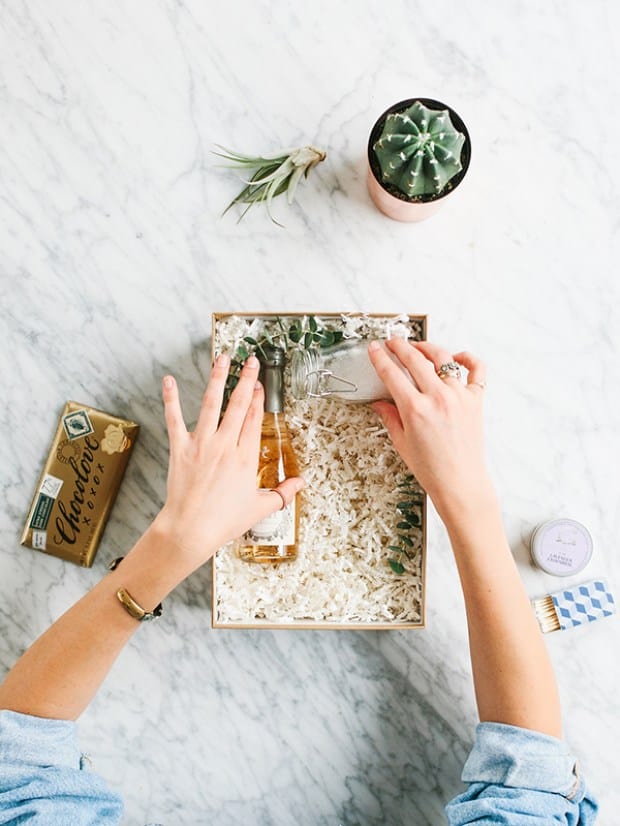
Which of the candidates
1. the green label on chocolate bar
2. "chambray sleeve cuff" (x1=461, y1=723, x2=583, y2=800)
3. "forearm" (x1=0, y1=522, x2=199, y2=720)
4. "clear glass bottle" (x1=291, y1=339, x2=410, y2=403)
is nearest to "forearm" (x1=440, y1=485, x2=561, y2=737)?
"chambray sleeve cuff" (x1=461, y1=723, x2=583, y2=800)

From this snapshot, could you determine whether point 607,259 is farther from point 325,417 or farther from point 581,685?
point 581,685

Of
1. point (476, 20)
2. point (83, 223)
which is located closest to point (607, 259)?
point (476, 20)

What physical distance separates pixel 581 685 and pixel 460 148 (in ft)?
2.94

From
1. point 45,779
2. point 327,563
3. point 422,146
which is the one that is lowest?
point 45,779

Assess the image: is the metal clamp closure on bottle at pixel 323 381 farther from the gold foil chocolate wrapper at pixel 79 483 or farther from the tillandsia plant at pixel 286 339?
the gold foil chocolate wrapper at pixel 79 483

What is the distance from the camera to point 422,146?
994 mm

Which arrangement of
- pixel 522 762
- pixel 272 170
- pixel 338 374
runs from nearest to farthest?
pixel 522 762
pixel 338 374
pixel 272 170

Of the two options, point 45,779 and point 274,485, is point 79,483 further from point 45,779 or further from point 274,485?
point 45,779

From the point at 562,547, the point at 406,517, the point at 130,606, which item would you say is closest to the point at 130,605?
the point at 130,606

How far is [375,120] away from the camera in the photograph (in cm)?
119

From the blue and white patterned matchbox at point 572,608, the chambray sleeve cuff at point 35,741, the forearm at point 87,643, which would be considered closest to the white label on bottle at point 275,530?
the forearm at point 87,643

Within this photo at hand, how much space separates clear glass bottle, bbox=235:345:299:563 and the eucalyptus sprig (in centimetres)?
15

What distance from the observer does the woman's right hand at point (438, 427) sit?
3.14 ft

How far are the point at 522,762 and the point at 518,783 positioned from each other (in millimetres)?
27
